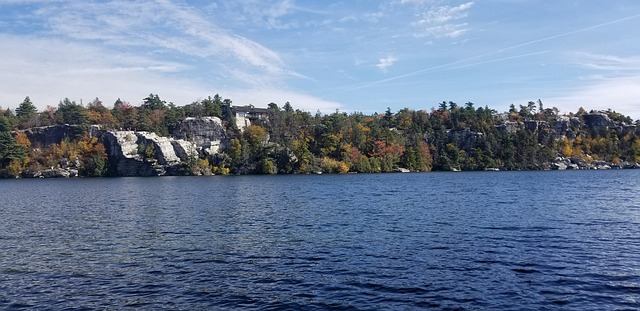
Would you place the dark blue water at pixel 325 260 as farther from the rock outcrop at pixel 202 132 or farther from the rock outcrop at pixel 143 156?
the rock outcrop at pixel 202 132

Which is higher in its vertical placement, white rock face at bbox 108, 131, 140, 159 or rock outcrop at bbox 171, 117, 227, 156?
rock outcrop at bbox 171, 117, 227, 156

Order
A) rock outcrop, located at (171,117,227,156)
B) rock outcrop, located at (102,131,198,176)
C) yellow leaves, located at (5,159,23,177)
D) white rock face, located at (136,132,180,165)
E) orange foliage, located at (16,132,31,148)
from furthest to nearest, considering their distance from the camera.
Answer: rock outcrop, located at (171,117,227,156) → orange foliage, located at (16,132,31,148) → white rock face, located at (136,132,180,165) → rock outcrop, located at (102,131,198,176) → yellow leaves, located at (5,159,23,177)

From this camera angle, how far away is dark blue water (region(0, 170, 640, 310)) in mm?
21188

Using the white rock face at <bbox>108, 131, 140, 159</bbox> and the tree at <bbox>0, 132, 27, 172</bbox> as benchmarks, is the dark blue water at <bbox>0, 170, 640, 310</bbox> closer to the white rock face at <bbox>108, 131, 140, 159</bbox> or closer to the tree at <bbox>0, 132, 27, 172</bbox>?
the white rock face at <bbox>108, 131, 140, 159</bbox>

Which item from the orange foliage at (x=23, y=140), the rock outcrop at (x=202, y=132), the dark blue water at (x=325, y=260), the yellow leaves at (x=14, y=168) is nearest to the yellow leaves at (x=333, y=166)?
the rock outcrop at (x=202, y=132)

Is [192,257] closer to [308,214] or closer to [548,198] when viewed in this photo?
[308,214]

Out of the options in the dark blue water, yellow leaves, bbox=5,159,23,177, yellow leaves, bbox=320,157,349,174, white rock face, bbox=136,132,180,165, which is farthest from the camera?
yellow leaves, bbox=320,157,349,174

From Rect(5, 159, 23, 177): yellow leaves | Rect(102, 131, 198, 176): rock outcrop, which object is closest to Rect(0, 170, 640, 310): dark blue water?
Rect(102, 131, 198, 176): rock outcrop

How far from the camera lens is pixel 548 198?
216 feet

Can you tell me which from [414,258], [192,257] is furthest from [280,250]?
[414,258]

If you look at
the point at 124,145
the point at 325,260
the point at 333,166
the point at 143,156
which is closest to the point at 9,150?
the point at 124,145

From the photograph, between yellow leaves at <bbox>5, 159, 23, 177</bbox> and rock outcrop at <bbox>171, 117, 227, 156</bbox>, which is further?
rock outcrop at <bbox>171, 117, 227, 156</bbox>

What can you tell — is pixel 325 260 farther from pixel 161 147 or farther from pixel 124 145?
pixel 124 145

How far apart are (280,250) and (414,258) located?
30.2ft
